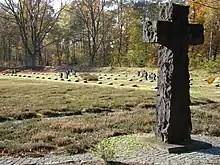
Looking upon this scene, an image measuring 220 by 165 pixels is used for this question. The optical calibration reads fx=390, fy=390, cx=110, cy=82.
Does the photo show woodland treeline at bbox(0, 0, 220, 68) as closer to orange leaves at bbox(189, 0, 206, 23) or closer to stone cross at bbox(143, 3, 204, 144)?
orange leaves at bbox(189, 0, 206, 23)

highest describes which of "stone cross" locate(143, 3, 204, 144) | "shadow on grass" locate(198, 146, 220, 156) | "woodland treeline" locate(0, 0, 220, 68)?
"woodland treeline" locate(0, 0, 220, 68)

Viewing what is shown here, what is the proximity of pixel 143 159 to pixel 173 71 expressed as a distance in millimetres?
1606

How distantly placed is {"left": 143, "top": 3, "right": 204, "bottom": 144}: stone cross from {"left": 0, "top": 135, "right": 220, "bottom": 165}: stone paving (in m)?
0.54

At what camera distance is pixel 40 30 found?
47.6m

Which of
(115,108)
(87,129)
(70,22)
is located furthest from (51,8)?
(87,129)

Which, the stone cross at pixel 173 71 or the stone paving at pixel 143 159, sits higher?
the stone cross at pixel 173 71

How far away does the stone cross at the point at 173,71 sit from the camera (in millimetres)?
6352

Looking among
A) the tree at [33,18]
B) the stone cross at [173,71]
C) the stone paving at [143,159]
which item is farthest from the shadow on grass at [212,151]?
the tree at [33,18]

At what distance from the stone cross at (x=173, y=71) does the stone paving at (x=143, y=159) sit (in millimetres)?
541

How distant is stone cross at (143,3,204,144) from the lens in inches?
250

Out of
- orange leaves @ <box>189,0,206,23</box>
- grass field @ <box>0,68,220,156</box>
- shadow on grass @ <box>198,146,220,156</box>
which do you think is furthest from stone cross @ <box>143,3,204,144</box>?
orange leaves @ <box>189,0,206,23</box>

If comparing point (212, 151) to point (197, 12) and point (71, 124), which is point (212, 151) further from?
point (197, 12)

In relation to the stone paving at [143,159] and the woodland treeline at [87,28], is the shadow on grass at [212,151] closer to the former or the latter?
the stone paving at [143,159]

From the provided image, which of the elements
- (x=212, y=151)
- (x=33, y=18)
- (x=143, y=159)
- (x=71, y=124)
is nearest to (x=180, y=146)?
(x=212, y=151)
